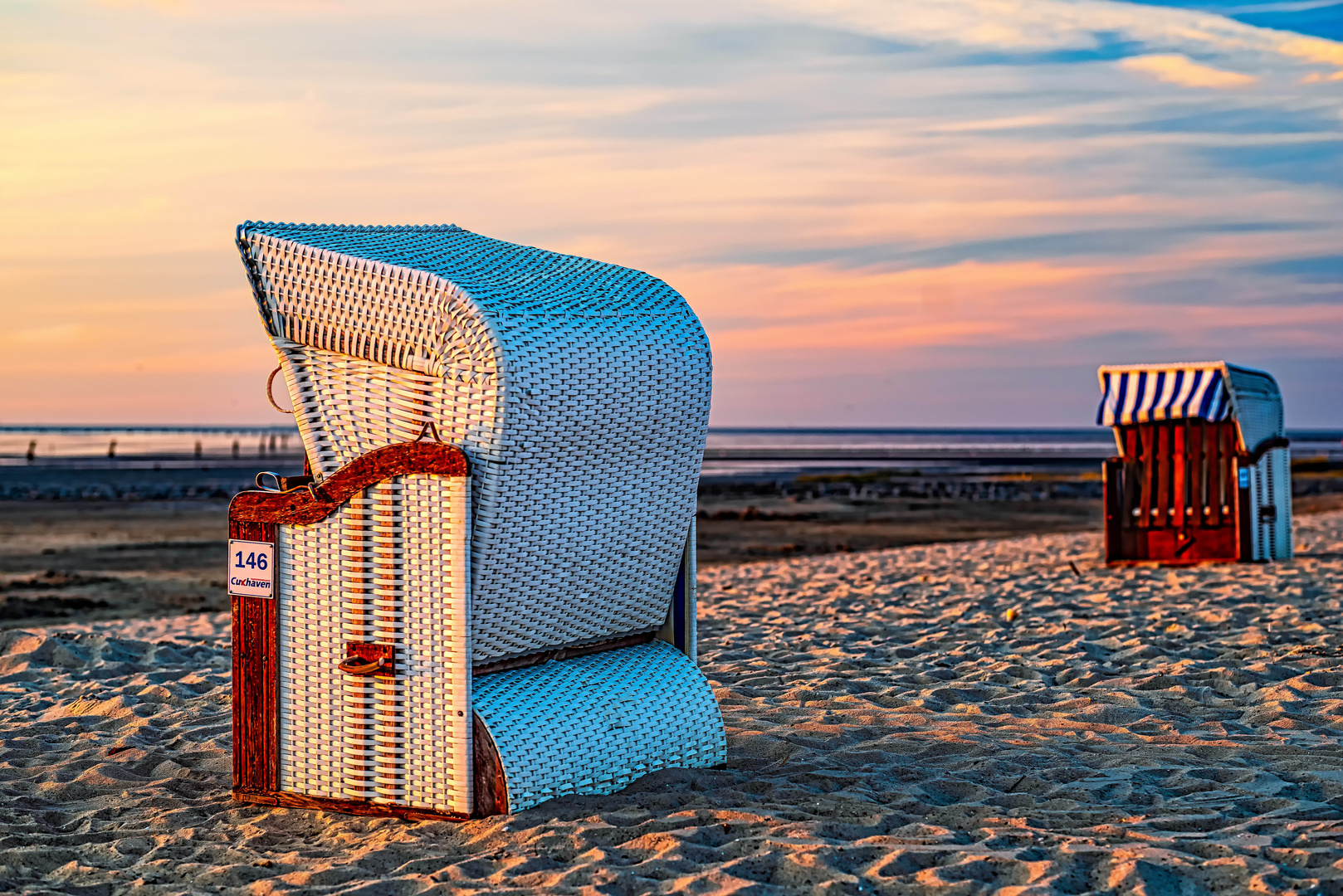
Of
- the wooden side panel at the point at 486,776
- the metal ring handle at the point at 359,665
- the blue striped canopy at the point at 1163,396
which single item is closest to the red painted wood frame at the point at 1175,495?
the blue striped canopy at the point at 1163,396

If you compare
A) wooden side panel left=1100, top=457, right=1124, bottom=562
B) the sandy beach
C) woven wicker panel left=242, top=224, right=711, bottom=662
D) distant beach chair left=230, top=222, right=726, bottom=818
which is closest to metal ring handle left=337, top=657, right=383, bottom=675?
distant beach chair left=230, top=222, right=726, bottom=818

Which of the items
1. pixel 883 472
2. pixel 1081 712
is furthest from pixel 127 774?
pixel 883 472

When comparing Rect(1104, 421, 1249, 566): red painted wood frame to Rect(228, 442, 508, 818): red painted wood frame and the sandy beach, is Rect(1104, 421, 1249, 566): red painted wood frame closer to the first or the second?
the sandy beach

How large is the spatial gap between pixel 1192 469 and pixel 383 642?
9914 mm

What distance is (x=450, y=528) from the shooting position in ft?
12.2

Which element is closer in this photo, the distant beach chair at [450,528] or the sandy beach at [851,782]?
the sandy beach at [851,782]

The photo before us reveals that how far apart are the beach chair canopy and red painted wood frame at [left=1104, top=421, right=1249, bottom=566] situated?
0.19m

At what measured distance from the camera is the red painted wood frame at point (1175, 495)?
1147cm

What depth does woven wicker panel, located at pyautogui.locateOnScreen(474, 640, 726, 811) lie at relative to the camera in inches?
152

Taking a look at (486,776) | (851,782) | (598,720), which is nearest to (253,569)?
(486,776)

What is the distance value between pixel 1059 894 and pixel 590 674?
182cm

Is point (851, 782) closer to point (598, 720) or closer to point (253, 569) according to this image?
point (598, 720)

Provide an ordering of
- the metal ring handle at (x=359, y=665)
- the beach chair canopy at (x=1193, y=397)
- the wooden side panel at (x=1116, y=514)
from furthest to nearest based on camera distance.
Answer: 1. the wooden side panel at (x=1116, y=514)
2. the beach chair canopy at (x=1193, y=397)
3. the metal ring handle at (x=359, y=665)

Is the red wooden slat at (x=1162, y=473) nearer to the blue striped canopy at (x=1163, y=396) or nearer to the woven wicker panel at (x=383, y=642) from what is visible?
the blue striped canopy at (x=1163, y=396)
